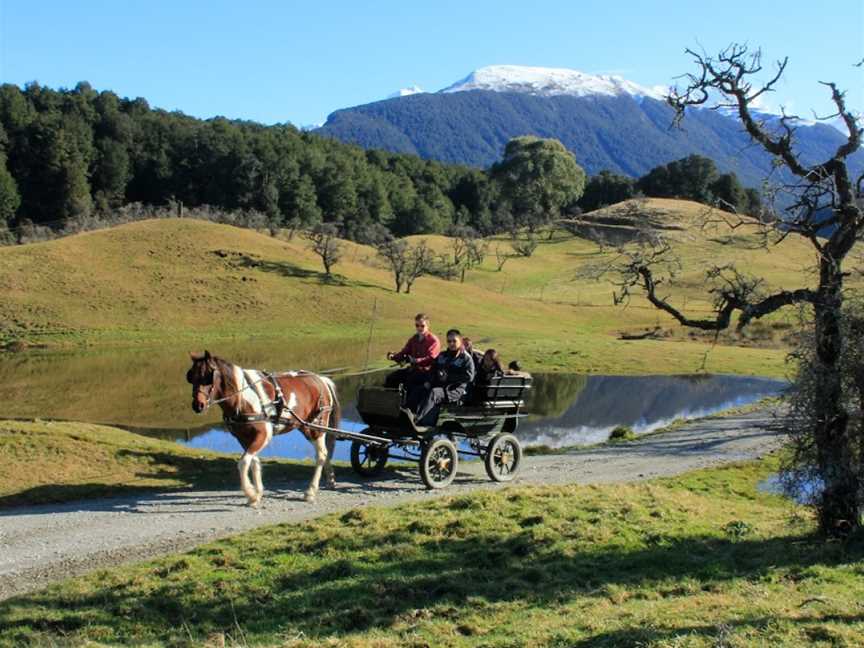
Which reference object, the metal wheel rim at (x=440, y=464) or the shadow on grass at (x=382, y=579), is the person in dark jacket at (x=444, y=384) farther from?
the shadow on grass at (x=382, y=579)

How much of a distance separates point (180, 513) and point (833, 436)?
931 cm

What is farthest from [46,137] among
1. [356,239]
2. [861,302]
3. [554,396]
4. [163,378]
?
[861,302]

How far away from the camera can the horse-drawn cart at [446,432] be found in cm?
1594

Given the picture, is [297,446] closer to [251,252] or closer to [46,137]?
[251,252]

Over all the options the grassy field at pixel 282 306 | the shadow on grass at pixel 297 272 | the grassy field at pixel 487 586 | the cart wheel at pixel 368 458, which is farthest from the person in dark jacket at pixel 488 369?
the shadow on grass at pixel 297 272

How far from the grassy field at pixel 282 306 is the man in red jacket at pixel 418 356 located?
29.2 metres

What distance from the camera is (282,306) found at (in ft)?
209

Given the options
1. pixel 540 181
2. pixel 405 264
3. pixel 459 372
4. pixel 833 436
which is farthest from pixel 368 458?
pixel 540 181

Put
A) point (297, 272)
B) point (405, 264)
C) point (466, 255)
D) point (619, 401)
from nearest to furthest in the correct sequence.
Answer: point (619, 401) < point (297, 272) < point (405, 264) < point (466, 255)

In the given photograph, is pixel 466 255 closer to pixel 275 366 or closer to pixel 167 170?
pixel 167 170

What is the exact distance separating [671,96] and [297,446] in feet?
48.9

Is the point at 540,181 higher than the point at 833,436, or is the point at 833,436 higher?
the point at 540,181

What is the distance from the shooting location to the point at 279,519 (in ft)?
43.5

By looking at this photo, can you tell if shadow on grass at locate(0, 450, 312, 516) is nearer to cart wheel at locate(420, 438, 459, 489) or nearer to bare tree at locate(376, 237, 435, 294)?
cart wheel at locate(420, 438, 459, 489)
